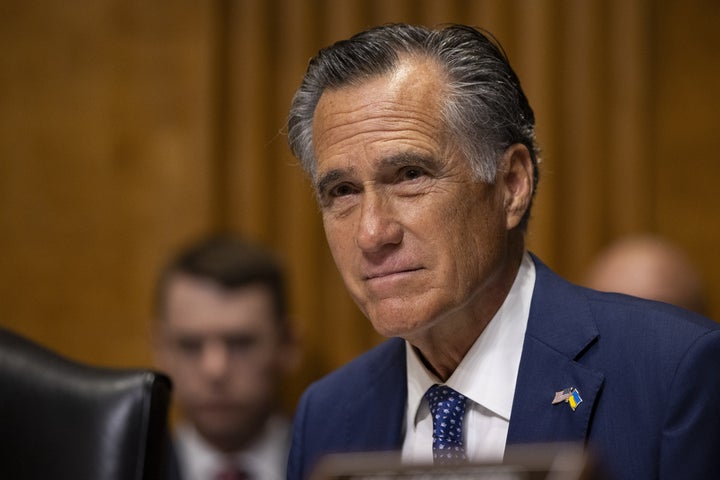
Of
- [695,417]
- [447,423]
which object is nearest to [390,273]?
[447,423]

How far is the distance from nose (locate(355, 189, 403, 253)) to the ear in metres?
0.26

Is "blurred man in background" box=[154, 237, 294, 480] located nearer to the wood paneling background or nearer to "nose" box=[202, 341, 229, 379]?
"nose" box=[202, 341, 229, 379]

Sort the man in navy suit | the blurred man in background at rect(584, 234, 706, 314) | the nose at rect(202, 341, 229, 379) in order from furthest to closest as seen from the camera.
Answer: the nose at rect(202, 341, 229, 379), the blurred man in background at rect(584, 234, 706, 314), the man in navy suit

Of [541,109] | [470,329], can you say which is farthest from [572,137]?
[470,329]

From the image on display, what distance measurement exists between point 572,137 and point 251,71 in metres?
1.10

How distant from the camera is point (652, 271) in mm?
3293

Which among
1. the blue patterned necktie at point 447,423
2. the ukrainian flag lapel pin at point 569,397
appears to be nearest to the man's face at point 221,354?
the blue patterned necktie at point 447,423

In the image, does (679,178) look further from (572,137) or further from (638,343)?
(638,343)

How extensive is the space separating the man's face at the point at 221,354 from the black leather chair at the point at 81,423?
66.5 inches

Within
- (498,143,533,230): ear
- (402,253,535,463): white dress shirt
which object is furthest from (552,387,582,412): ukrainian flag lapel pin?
(498,143,533,230): ear

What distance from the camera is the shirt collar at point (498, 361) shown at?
76.0 inches

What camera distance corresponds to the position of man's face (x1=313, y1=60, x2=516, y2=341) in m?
1.86

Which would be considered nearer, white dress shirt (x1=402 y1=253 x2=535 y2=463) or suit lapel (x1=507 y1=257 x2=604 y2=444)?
suit lapel (x1=507 y1=257 x2=604 y2=444)

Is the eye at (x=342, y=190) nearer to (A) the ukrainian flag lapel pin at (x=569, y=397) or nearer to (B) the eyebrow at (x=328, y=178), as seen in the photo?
(B) the eyebrow at (x=328, y=178)
